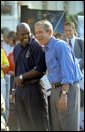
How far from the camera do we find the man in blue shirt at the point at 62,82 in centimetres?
724

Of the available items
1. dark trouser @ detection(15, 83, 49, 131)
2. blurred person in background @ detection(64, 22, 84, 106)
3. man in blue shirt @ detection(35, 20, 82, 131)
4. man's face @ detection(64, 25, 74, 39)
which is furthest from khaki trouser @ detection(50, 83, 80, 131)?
man's face @ detection(64, 25, 74, 39)

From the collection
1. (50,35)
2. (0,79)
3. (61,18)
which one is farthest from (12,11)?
(50,35)

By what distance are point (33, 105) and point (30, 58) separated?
2.26ft

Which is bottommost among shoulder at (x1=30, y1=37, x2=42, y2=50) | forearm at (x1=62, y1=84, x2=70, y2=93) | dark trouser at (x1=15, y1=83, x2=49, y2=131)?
dark trouser at (x1=15, y1=83, x2=49, y2=131)

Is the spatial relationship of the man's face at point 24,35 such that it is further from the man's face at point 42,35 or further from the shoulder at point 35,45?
the man's face at point 42,35

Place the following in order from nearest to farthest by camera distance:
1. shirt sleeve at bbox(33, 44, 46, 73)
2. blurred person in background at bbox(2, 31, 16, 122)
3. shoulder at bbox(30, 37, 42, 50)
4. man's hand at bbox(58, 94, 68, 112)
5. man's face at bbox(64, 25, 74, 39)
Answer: man's hand at bbox(58, 94, 68, 112) → shirt sleeve at bbox(33, 44, 46, 73) → shoulder at bbox(30, 37, 42, 50) → man's face at bbox(64, 25, 74, 39) → blurred person in background at bbox(2, 31, 16, 122)

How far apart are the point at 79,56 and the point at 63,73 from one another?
3.44m

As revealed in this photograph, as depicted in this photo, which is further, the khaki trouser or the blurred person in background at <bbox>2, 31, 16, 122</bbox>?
the blurred person in background at <bbox>2, 31, 16, 122</bbox>

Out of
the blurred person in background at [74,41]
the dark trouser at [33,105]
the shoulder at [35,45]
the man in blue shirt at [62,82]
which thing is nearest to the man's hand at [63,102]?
the man in blue shirt at [62,82]

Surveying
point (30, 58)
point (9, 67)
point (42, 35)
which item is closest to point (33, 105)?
point (30, 58)

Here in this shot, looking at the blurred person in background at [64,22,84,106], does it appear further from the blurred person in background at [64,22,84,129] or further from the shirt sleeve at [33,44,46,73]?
the shirt sleeve at [33,44,46,73]

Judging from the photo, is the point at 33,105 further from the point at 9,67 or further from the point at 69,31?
the point at 9,67

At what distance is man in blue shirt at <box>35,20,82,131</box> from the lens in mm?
7238

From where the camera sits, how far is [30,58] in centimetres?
823
